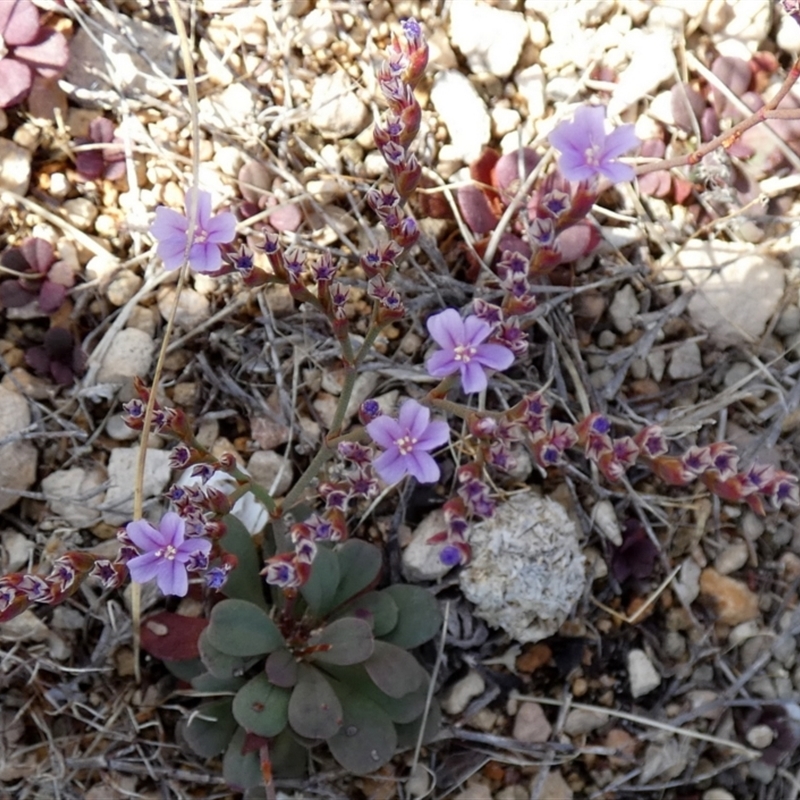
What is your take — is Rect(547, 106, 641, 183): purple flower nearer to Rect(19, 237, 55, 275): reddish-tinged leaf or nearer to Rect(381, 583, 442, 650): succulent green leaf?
Rect(381, 583, 442, 650): succulent green leaf

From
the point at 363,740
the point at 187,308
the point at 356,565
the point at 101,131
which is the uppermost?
the point at 101,131

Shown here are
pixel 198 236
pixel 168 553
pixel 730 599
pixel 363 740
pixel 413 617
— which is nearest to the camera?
pixel 168 553

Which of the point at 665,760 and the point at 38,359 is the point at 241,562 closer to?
the point at 38,359

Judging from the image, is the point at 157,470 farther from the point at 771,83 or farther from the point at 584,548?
the point at 771,83

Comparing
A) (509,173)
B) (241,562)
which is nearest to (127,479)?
(241,562)

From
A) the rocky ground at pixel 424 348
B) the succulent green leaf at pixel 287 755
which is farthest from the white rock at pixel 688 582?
the succulent green leaf at pixel 287 755

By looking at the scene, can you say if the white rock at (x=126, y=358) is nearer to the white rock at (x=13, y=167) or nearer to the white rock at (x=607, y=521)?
the white rock at (x=13, y=167)
